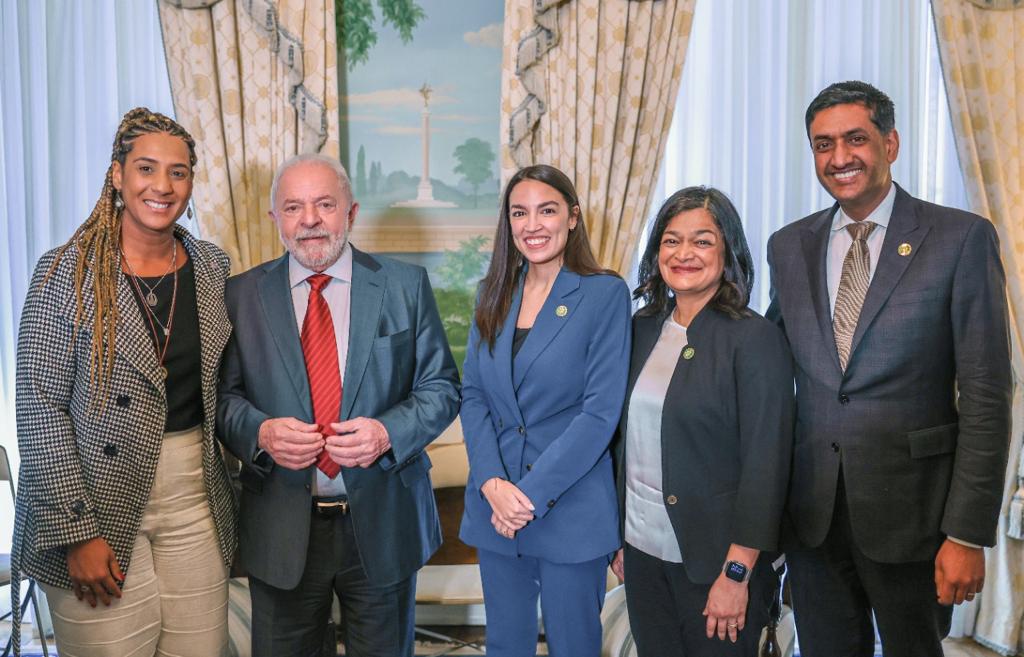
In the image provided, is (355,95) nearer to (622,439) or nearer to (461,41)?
(461,41)

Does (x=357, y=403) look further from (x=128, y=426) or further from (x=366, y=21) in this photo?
(x=366, y=21)

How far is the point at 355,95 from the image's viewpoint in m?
3.35

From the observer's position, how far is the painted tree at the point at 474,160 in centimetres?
337

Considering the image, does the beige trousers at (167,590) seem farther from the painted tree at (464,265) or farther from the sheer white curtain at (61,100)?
the sheer white curtain at (61,100)

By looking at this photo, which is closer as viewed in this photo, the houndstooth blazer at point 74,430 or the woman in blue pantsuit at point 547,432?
the houndstooth blazer at point 74,430

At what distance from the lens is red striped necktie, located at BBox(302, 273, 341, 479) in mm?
1986

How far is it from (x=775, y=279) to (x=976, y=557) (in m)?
0.79

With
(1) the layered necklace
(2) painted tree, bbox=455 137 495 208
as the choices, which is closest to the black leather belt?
(1) the layered necklace

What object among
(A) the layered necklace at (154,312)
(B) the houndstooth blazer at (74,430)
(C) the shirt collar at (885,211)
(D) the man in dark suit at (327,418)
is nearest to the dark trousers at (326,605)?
(D) the man in dark suit at (327,418)

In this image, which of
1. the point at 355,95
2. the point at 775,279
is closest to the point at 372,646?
the point at 775,279

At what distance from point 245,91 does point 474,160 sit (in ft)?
3.25

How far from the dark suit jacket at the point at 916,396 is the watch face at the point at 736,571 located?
0.87ft

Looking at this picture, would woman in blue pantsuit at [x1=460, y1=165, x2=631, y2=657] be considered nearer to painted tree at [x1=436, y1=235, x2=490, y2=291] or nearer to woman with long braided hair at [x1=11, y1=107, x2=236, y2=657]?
woman with long braided hair at [x1=11, y1=107, x2=236, y2=657]

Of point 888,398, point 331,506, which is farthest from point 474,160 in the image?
point 888,398
